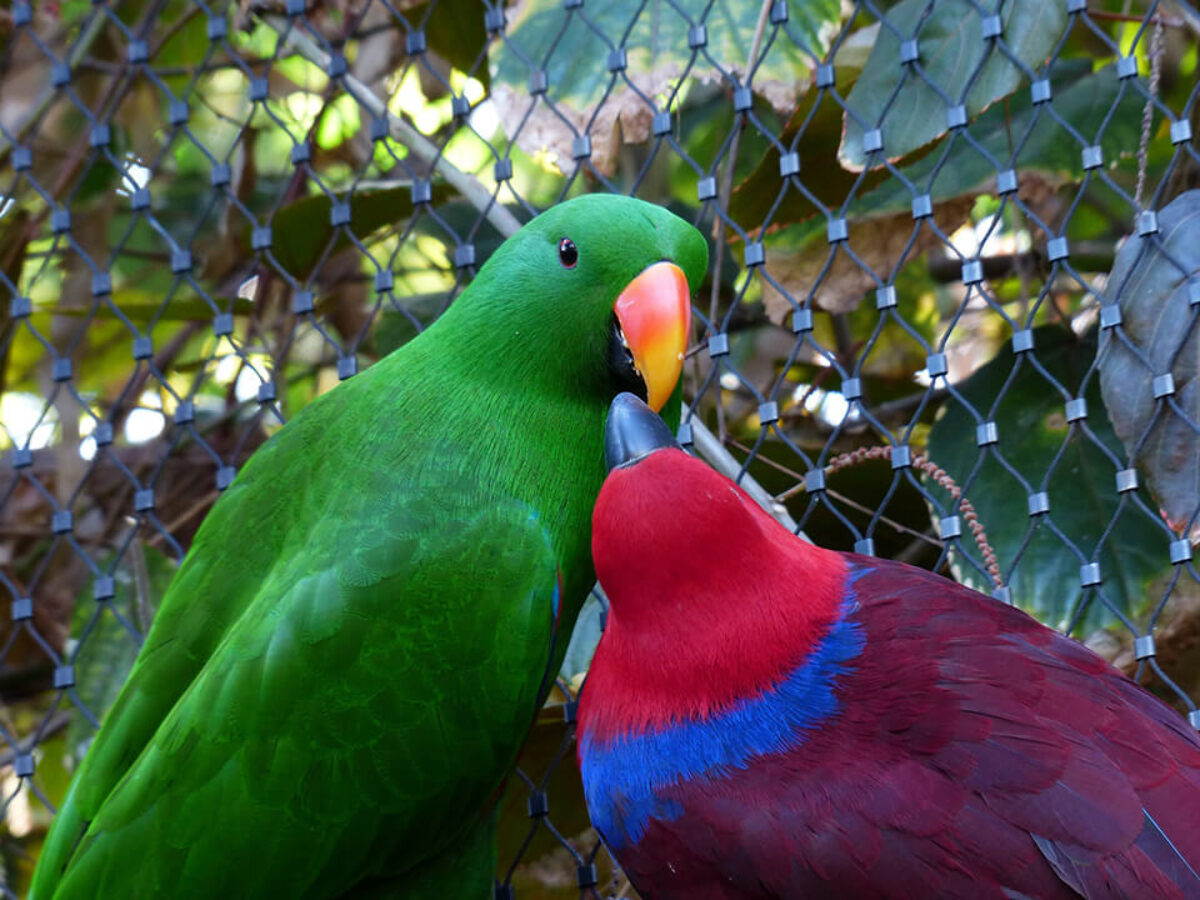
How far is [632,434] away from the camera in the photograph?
42.6 inches

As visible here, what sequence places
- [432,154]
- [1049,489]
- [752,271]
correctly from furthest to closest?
[432,154]
[1049,489]
[752,271]

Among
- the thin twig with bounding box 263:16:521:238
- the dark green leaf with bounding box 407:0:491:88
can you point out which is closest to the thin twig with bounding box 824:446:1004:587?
the thin twig with bounding box 263:16:521:238

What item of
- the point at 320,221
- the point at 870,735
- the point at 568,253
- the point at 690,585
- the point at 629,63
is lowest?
the point at 870,735

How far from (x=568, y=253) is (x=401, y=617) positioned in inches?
15.0

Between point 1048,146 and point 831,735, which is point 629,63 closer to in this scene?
point 1048,146

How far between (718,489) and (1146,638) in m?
0.54

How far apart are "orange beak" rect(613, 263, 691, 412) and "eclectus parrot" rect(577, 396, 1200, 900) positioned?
163 mm

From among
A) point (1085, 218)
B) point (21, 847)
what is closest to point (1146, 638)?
point (1085, 218)

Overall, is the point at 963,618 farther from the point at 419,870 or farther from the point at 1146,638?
the point at 419,870

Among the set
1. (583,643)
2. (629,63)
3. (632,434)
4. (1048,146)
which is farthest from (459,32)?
(632,434)

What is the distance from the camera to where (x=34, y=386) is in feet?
9.21

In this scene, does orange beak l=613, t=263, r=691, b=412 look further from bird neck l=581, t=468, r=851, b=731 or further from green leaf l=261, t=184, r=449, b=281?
green leaf l=261, t=184, r=449, b=281

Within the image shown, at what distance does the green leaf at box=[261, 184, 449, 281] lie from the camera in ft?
6.40

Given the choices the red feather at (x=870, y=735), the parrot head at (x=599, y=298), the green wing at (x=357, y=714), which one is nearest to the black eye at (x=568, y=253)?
the parrot head at (x=599, y=298)
